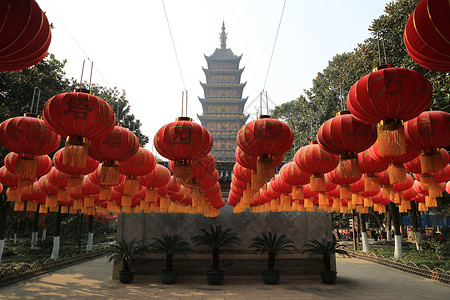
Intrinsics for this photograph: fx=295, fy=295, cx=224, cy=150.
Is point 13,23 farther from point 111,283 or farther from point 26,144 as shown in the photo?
point 111,283

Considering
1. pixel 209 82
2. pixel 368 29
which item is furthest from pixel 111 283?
pixel 209 82

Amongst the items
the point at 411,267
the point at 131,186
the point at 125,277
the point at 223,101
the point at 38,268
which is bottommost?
the point at 125,277

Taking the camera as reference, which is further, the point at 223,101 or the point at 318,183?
the point at 223,101

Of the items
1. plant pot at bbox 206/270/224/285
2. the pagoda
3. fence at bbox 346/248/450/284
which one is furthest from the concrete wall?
the pagoda

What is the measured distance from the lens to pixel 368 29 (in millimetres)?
11180

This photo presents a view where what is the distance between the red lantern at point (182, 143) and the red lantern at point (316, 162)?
201 cm

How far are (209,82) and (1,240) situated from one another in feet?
109

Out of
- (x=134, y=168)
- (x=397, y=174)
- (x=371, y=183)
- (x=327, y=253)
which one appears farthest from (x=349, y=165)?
(x=327, y=253)

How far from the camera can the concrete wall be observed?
39.0 ft

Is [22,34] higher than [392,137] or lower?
higher

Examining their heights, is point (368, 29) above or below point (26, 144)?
above

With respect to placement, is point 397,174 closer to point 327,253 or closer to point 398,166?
point 398,166

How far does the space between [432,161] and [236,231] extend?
9.48 meters

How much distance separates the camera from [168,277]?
1086 cm
